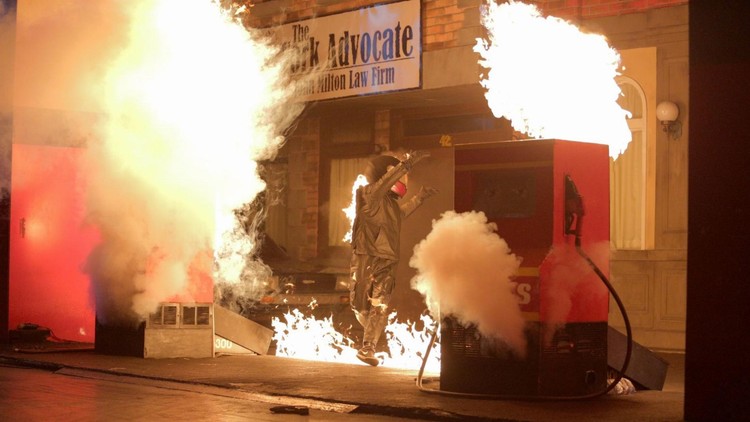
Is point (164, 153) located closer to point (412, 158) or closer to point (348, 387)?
point (412, 158)

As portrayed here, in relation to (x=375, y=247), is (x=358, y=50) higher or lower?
higher

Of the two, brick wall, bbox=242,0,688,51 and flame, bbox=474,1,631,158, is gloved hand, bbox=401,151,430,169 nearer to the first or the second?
flame, bbox=474,1,631,158

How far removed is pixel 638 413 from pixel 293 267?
7.91 meters

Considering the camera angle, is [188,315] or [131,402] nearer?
[131,402]

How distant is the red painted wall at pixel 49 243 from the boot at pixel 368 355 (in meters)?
4.68

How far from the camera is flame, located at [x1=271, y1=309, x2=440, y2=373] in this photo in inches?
519

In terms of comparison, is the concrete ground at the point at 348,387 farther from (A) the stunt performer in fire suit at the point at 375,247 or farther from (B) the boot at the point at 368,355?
(A) the stunt performer in fire suit at the point at 375,247

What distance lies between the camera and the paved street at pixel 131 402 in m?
8.59

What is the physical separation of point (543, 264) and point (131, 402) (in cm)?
353

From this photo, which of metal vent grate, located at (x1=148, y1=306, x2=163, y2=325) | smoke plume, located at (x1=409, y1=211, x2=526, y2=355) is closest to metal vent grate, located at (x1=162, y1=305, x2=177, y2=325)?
metal vent grate, located at (x1=148, y1=306, x2=163, y2=325)

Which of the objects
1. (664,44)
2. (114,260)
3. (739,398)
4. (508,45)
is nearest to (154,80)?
(114,260)

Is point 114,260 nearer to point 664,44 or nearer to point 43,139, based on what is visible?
point 43,139

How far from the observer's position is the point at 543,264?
29.9ft

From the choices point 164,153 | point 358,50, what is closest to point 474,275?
point 164,153
